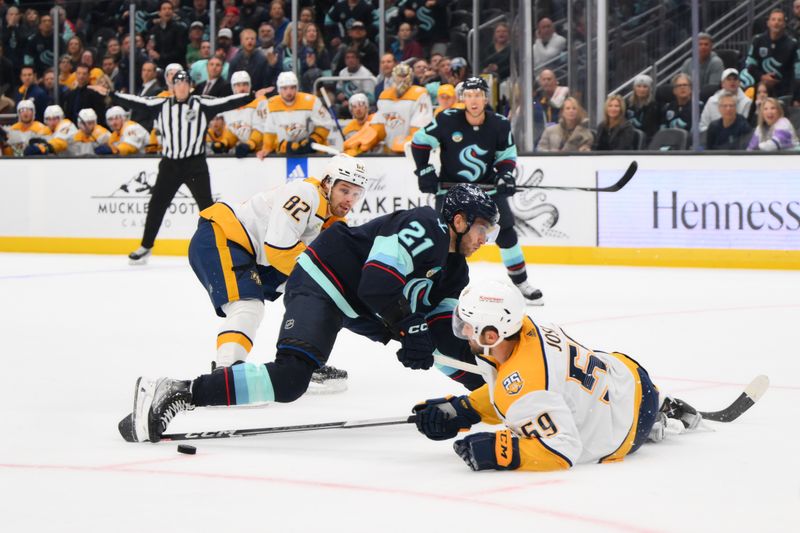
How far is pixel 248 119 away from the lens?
11.3 metres

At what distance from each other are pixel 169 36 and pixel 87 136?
138 cm

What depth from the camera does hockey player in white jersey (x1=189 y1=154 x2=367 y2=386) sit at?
440cm

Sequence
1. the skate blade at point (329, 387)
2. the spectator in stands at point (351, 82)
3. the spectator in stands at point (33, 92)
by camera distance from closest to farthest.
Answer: the skate blade at point (329, 387), the spectator in stands at point (351, 82), the spectator in stands at point (33, 92)

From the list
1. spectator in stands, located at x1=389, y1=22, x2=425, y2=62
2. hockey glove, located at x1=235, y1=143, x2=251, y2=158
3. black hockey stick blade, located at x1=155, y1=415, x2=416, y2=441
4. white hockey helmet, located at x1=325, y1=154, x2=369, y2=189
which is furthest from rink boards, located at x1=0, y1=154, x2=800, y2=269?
black hockey stick blade, located at x1=155, y1=415, x2=416, y2=441

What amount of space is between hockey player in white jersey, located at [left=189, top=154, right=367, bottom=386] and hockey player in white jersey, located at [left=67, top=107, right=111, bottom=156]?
796 centimetres

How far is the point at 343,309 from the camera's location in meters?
3.82

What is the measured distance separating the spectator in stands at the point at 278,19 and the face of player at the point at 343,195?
25.6 ft

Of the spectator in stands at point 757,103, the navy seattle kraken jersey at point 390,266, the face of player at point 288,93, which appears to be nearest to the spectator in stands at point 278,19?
the face of player at point 288,93

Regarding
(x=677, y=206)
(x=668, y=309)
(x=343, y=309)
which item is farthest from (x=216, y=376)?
(x=677, y=206)

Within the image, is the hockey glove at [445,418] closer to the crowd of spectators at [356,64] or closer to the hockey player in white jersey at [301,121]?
the crowd of spectators at [356,64]

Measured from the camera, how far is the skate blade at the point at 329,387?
456 centimetres

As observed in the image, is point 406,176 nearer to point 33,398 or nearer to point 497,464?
point 33,398

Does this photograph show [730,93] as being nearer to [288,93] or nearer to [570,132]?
[570,132]

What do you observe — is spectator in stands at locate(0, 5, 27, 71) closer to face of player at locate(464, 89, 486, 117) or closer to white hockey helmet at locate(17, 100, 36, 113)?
white hockey helmet at locate(17, 100, 36, 113)
